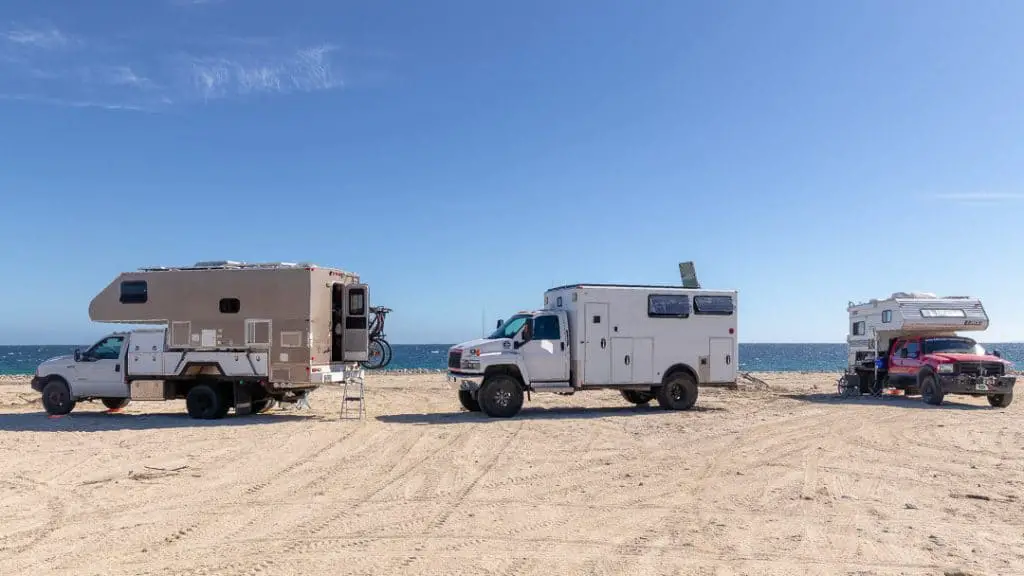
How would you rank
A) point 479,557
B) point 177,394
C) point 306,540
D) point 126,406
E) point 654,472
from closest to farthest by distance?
point 479,557
point 306,540
point 654,472
point 177,394
point 126,406

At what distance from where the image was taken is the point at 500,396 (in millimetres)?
16688

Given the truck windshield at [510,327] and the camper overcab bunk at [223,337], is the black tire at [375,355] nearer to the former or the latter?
the camper overcab bunk at [223,337]

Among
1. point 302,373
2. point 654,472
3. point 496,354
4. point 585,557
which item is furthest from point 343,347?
point 585,557

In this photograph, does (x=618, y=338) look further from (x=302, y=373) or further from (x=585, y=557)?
(x=585, y=557)

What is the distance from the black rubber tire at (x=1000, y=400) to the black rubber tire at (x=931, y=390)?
4.54 feet

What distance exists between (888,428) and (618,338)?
230 inches

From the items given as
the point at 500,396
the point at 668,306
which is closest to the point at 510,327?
the point at 500,396

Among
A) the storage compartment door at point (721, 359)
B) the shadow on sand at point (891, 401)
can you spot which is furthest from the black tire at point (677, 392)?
the shadow on sand at point (891, 401)

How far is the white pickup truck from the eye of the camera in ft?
52.3

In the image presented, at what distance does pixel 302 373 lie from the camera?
1558cm

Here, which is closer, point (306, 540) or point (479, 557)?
point (479, 557)

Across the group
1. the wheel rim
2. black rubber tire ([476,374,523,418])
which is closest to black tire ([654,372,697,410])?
black rubber tire ([476,374,523,418])

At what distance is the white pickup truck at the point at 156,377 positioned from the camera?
1593 cm

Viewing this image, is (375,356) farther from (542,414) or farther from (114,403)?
(114,403)
